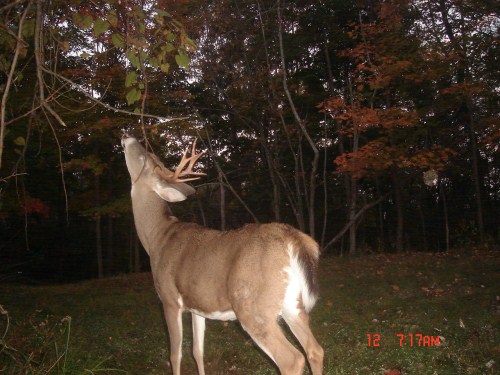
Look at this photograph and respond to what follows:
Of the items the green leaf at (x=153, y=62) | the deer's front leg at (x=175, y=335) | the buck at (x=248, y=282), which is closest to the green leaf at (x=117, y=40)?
the green leaf at (x=153, y=62)

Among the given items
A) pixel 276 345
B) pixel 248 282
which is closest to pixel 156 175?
pixel 248 282

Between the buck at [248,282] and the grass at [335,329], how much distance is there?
0.82 meters

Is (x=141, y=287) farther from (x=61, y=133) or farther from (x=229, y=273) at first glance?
Answer: (x=229, y=273)

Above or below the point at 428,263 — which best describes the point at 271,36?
above

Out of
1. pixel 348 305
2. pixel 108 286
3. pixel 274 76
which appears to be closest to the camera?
pixel 348 305

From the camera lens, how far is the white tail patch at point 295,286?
12.5ft

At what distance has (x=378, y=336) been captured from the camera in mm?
5512

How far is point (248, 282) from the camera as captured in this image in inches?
149

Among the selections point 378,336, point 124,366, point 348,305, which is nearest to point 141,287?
point 348,305

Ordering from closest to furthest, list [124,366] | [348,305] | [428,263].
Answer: [124,366]
[348,305]
[428,263]

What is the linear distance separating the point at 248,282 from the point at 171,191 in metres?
1.95

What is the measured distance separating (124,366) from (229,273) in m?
2.01
